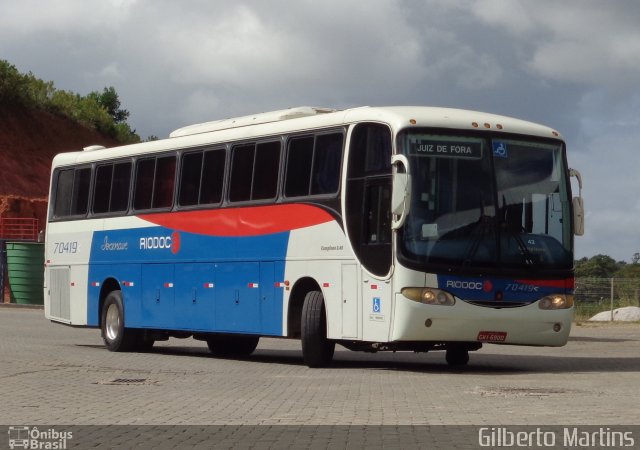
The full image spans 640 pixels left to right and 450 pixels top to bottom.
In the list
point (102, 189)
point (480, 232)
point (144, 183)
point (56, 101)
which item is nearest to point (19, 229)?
point (56, 101)

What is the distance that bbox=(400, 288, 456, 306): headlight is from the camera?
1908 cm

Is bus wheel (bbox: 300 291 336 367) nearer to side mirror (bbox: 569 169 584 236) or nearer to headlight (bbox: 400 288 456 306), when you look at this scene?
headlight (bbox: 400 288 456 306)

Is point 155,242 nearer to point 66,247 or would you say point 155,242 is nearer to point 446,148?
point 66,247

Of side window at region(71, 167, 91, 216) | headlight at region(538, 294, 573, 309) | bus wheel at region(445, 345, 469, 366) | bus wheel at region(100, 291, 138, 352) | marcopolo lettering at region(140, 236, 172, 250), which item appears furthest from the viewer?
side window at region(71, 167, 91, 216)

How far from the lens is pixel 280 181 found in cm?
2205

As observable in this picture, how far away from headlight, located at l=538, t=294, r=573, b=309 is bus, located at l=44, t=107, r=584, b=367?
3 cm

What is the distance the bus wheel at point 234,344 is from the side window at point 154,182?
2.74 metres

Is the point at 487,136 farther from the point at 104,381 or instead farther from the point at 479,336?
the point at 104,381

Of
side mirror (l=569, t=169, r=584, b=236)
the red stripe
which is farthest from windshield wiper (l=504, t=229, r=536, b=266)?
the red stripe

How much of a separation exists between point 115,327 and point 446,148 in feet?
31.1

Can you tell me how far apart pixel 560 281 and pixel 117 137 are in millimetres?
88698

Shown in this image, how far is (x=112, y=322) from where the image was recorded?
26859 mm

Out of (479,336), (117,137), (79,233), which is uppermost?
(117,137)
